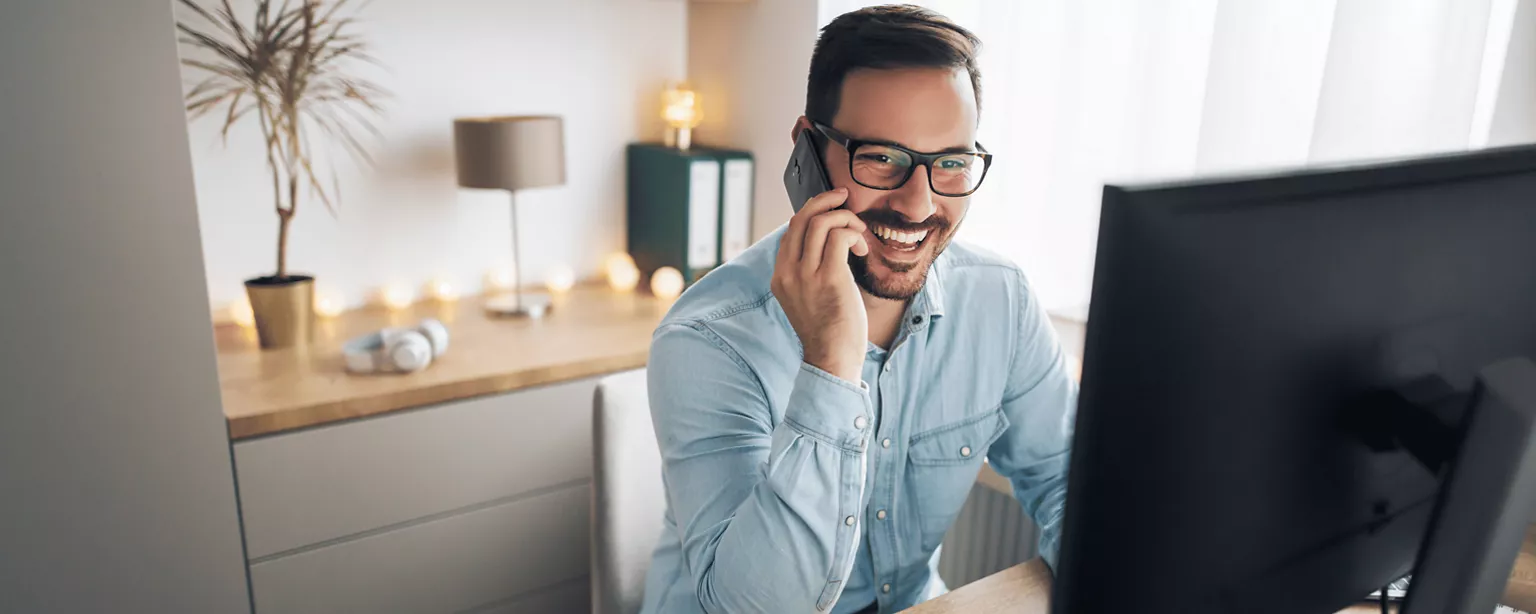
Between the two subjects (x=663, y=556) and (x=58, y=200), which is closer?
(x=663, y=556)

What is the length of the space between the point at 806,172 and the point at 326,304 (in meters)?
1.40

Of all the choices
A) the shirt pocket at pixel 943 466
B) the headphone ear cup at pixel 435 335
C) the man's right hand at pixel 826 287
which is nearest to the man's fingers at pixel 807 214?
the man's right hand at pixel 826 287

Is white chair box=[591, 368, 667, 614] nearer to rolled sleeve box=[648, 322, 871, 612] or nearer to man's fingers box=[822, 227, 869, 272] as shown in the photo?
rolled sleeve box=[648, 322, 871, 612]

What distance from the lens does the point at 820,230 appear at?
94 centimetres

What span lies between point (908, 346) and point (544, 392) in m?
0.87

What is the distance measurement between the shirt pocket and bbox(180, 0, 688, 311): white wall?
4.72 ft

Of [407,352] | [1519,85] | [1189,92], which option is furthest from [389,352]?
[1519,85]

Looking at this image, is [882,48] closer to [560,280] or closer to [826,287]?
[826,287]

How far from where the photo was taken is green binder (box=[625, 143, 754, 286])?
2191mm

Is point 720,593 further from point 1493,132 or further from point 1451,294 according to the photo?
point 1493,132

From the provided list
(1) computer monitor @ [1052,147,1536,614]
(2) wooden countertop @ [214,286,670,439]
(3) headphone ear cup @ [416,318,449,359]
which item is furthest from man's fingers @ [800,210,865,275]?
(3) headphone ear cup @ [416,318,449,359]

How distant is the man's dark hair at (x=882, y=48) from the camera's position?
→ 983mm

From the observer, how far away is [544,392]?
1.75 meters

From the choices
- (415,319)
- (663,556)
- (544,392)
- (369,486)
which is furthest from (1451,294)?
(415,319)
